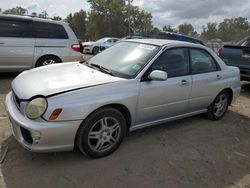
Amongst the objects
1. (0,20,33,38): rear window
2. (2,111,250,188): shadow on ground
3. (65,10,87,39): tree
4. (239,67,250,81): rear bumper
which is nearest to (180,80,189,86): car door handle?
(2,111,250,188): shadow on ground

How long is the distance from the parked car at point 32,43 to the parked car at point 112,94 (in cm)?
349

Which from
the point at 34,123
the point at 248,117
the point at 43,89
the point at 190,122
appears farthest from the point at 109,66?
the point at 248,117

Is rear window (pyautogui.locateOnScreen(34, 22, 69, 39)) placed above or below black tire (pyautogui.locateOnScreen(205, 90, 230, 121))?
above

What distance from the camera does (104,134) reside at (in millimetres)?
3662

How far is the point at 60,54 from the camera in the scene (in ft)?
26.2

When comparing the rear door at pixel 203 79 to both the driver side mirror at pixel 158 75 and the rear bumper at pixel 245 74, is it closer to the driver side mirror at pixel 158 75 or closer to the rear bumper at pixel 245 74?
the driver side mirror at pixel 158 75

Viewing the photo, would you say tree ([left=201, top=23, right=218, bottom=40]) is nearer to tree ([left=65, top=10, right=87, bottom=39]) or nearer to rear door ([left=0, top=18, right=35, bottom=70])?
tree ([left=65, top=10, right=87, bottom=39])

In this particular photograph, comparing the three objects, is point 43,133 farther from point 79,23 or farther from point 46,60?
point 79,23

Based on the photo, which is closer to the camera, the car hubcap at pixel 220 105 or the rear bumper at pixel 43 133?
the rear bumper at pixel 43 133

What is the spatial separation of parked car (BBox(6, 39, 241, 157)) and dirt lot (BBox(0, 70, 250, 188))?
270mm

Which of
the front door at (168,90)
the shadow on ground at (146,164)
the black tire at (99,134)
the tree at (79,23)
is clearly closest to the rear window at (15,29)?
the shadow on ground at (146,164)

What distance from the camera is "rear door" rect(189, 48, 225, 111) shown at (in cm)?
480

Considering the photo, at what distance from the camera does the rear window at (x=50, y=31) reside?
779cm

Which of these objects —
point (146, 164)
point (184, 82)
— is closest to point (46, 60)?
point (184, 82)
